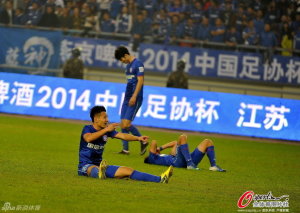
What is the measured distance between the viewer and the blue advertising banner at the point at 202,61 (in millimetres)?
28656

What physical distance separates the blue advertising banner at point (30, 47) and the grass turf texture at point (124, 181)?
738 centimetres

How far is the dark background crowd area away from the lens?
2895cm

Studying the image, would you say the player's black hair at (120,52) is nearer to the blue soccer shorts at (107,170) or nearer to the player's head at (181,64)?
the blue soccer shorts at (107,170)

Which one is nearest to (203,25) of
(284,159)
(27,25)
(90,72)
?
(90,72)

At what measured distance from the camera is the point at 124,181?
11.8 meters

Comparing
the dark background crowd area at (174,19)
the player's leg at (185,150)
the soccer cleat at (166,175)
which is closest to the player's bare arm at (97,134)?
the soccer cleat at (166,175)

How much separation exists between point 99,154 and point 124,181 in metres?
0.56

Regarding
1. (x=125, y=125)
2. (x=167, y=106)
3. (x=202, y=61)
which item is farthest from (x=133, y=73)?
(x=202, y=61)

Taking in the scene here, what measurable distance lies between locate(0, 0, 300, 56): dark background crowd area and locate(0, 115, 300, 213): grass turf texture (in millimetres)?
8639

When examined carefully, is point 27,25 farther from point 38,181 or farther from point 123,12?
point 38,181

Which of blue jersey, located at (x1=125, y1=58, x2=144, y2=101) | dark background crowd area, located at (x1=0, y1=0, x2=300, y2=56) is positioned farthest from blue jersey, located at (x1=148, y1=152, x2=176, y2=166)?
dark background crowd area, located at (x1=0, y1=0, x2=300, y2=56)

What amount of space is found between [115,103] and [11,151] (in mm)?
9300

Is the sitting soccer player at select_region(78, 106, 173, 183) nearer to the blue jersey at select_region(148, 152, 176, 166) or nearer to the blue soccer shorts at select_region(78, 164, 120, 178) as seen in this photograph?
the blue soccer shorts at select_region(78, 164, 120, 178)

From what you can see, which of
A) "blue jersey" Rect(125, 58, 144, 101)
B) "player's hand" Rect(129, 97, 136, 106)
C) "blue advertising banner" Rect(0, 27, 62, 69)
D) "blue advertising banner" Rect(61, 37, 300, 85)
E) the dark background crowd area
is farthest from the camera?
the dark background crowd area
